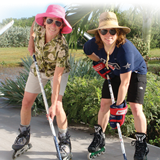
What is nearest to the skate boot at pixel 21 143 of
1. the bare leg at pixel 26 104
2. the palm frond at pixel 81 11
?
the bare leg at pixel 26 104

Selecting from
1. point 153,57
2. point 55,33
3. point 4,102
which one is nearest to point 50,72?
point 55,33

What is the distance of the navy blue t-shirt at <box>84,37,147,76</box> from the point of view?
2664 millimetres

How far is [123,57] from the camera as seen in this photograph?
268 cm

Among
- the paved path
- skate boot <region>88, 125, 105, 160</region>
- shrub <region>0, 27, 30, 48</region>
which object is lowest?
the paved path

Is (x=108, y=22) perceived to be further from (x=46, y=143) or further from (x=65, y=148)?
(x=46, y=143)

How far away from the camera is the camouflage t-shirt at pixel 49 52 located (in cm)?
285

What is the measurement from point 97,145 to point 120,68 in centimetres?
107

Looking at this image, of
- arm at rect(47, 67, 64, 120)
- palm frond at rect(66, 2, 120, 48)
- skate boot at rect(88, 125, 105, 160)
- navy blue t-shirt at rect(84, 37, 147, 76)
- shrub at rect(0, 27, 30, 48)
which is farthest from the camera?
shrub at rect(0, 27, 30, 48)

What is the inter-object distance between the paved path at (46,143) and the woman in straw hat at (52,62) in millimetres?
225

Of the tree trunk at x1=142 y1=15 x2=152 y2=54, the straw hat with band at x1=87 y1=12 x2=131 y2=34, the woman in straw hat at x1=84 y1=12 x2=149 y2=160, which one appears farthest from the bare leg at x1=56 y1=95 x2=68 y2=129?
the tree trunk at x1=142 y1=15 x2=152 y2=54

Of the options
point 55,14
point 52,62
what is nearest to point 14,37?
point 52,62

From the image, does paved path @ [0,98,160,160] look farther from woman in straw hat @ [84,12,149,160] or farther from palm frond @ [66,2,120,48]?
palm frond @ [66,2,120,48]

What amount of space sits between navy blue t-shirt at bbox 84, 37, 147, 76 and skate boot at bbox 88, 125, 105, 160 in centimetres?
81

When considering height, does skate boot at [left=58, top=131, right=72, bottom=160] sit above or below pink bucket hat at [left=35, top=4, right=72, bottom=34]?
below
